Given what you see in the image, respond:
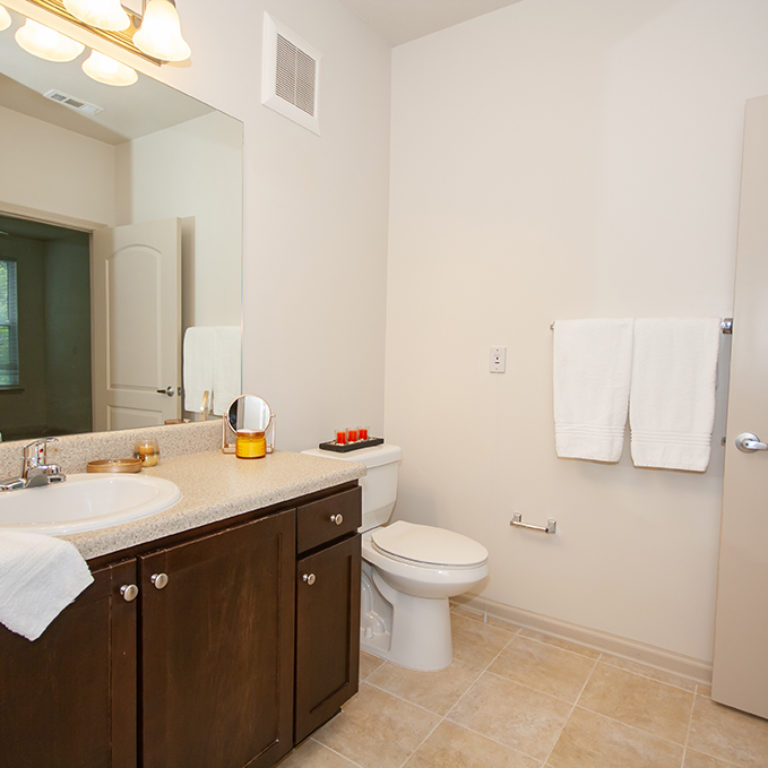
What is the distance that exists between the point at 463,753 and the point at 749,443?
132 cm

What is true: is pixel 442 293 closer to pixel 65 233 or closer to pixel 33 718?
pixel 65 233

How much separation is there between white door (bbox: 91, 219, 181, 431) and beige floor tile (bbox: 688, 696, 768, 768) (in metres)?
1.95

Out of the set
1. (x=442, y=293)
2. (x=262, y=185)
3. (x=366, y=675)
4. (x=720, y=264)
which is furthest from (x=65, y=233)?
(x=720, y=264)

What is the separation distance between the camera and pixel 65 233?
54.9 inches

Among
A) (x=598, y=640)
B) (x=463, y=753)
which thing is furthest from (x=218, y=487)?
(x=598, y=640)

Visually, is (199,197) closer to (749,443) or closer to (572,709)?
(749,443)

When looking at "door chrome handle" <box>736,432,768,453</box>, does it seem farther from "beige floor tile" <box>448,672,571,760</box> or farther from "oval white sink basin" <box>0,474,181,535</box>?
"oval white sink basin" <box>0,474,181,535</box>

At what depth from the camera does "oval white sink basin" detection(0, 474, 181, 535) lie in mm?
1097

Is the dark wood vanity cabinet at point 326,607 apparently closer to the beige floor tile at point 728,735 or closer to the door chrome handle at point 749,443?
the beige floor tile at point 728,735

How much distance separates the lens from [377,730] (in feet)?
5.40

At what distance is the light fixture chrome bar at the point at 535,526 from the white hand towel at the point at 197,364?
1.40m

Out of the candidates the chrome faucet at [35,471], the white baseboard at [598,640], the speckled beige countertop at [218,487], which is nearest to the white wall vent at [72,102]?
the chrome faucet at [35,471]

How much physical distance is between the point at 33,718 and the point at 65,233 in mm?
1123

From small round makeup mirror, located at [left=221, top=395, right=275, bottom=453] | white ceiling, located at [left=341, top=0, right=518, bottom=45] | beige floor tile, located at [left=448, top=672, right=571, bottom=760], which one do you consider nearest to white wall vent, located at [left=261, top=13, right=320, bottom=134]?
white ceiling, located at [left=341, top=0, right=518, bottom=45]
